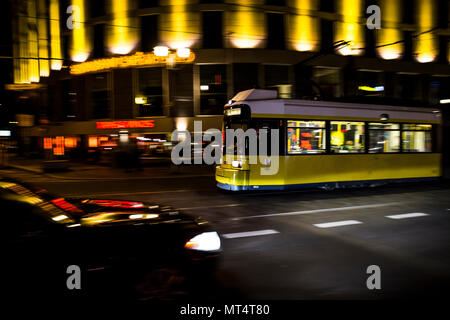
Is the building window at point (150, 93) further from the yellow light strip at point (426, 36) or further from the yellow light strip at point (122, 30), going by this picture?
the yellow light strip at point (426, 36)

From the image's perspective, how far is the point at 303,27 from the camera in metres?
27.9

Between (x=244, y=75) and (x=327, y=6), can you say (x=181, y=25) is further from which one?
(x=327, y=6)

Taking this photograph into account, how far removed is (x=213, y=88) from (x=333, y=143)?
1549 centimetres

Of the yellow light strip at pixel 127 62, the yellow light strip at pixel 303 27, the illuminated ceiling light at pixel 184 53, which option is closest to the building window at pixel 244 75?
the yellow light strip at pixel 127 62

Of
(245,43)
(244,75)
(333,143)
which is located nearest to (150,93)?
(244,75)

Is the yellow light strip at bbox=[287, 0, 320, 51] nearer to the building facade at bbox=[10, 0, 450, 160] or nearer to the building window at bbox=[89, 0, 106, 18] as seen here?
the building facade at bbox=[10, 0, 450, 160]

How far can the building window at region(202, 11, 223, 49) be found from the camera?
26141 millimetres

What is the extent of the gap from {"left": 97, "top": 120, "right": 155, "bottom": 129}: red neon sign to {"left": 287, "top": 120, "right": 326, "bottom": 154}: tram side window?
16958 mm

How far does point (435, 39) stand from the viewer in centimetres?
3275

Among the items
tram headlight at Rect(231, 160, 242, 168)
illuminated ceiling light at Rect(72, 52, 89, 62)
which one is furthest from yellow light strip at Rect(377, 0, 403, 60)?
tram headlight at Rect(231, 160, 242, 168)

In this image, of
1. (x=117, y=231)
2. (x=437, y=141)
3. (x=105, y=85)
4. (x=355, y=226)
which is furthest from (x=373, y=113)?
(x=105, y=85)

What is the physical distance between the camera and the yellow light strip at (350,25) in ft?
96.2

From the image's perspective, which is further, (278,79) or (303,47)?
(303,47)

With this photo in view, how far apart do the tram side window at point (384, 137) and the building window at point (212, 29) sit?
15.8 metres
